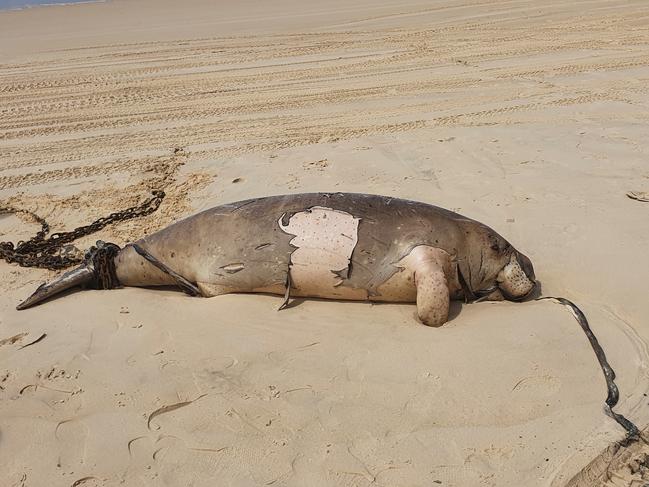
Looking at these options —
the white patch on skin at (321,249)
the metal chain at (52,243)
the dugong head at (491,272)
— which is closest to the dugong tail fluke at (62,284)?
the metal chain at (52,243)

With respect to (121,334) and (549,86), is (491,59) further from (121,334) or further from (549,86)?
(121,334)

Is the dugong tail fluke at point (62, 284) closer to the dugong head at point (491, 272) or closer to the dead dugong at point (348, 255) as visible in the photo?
the dead dugong at point (348, 255)

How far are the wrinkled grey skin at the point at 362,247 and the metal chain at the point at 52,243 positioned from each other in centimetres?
111

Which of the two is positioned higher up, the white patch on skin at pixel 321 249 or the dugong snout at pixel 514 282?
the white patch on skin at pixel 321 249

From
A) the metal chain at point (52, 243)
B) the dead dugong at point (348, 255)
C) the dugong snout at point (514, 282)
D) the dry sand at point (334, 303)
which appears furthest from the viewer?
the metal chain at point (52, 243)

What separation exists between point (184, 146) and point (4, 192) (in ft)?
6.39

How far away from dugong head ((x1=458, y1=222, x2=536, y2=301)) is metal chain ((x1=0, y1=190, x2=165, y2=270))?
288 centimetres

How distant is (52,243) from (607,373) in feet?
13.7

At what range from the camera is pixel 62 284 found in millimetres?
4312

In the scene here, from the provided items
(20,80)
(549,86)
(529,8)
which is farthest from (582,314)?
(529,8)

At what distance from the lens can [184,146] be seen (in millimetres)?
7285

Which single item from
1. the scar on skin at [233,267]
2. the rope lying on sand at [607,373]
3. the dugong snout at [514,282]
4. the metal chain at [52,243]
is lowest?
the rope lying on sand at [607,373]

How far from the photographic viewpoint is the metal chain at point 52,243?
15.8 ft

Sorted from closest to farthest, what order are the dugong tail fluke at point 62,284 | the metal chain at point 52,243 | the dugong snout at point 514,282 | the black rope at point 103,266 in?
1. the dugong snout at point 514,282
2. the dugong tail fluke at point 62,284
3. the black rope at point 103,266
4. the metal chain at point 52,243
